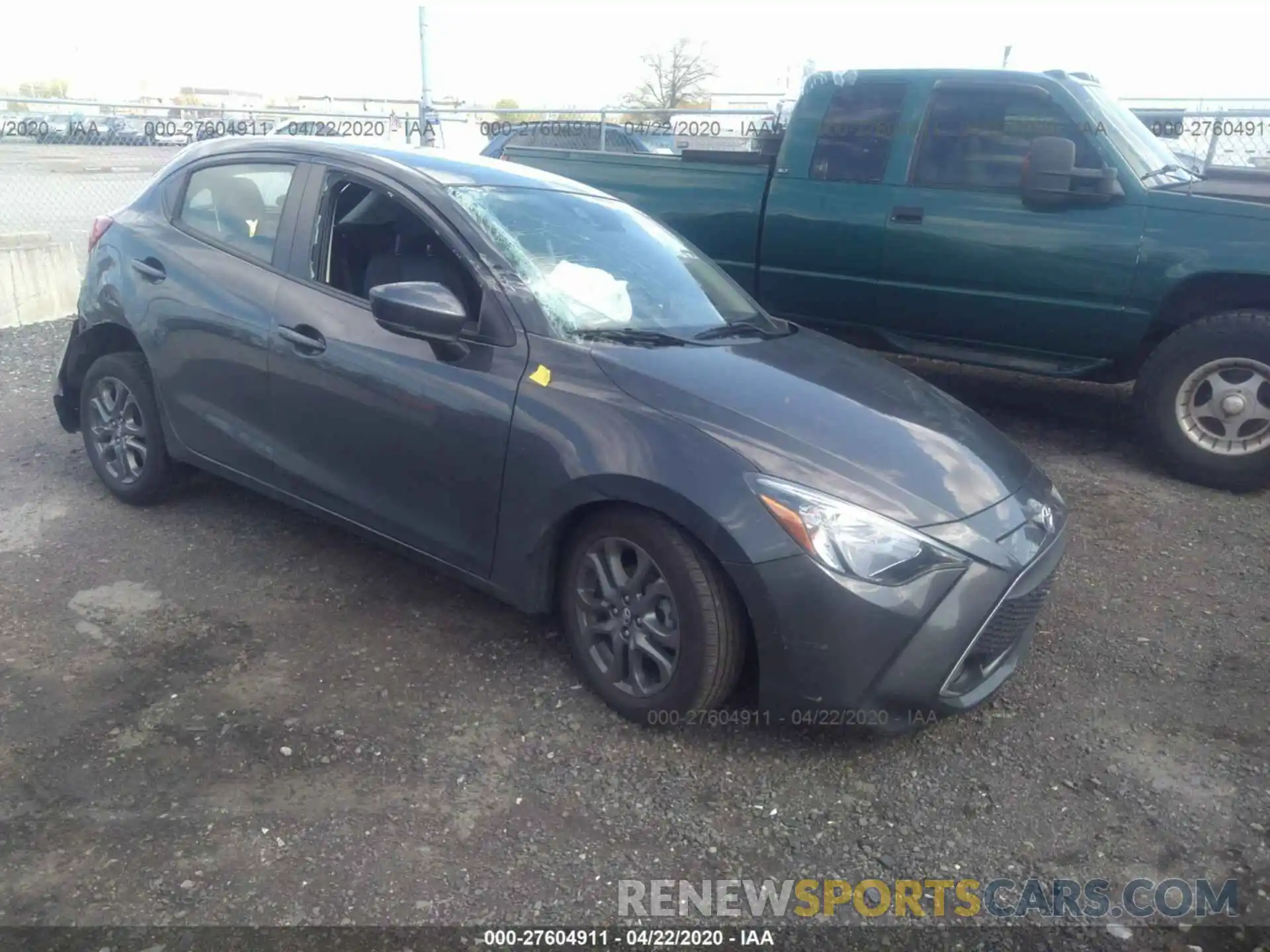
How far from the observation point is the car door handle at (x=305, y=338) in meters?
3.78

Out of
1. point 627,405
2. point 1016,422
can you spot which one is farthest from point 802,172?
point 627,405

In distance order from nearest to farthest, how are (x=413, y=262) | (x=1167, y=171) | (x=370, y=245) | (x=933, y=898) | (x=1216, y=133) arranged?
1. (x=933, y=898)
2. (x=413, y=262)
3. (x=370, y=245)
4. (x=1167, y=171)
5. (x=1216, y=133)

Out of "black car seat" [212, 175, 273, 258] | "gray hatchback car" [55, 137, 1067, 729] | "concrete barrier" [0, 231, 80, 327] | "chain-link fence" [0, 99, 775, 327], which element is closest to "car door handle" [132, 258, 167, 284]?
"gray hatchback car" [55, 137, 1067, 729]

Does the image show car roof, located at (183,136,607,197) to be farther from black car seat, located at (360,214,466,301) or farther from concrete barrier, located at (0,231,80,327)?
concrete barrier, located at (0,231,80,327)

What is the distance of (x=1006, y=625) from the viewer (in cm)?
307

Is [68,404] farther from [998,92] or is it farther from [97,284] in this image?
[998,92]

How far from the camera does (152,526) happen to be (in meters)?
4.60

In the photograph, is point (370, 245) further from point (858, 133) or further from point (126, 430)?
point (858, 133)

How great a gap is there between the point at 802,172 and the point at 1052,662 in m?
3.60

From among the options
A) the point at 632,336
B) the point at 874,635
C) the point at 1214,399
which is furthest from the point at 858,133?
the point at 874,635

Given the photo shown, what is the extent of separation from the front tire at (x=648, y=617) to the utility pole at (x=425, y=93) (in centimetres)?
925

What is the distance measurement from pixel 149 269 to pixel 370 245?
46.3 inches

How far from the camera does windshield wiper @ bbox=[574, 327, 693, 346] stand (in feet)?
11.4

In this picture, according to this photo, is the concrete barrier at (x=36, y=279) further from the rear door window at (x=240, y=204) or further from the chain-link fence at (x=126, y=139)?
the rear door window at (x=240, y=204)
